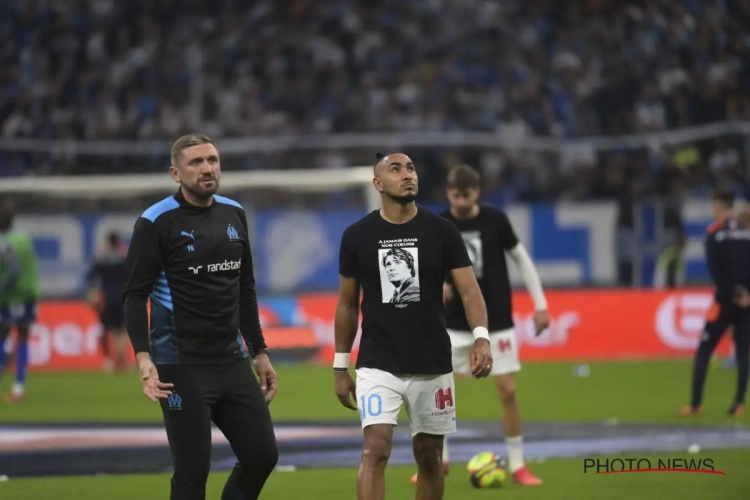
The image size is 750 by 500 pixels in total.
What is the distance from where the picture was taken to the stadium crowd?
82.0 feet

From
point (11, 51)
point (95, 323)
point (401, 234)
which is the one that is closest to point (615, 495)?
point (401, 234)

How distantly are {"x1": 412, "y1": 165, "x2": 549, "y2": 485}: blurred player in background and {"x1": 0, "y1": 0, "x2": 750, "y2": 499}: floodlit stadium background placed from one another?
287 cm

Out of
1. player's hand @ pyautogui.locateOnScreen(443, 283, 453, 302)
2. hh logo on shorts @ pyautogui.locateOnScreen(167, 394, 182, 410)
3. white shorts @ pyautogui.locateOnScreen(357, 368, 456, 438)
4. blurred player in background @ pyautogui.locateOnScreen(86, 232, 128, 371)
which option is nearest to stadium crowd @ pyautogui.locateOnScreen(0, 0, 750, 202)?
blurred player in background @ pyautogui.locateOnScreen(86, 232, 128, 371)

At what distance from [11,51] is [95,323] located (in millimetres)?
9224

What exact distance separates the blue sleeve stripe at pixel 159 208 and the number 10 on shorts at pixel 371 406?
165cm

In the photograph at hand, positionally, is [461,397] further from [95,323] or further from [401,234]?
Result: [401,234]

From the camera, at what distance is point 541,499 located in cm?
960

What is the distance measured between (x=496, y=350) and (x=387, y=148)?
1358 centimetres

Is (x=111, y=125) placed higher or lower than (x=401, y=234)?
higher

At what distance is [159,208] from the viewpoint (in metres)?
7.36

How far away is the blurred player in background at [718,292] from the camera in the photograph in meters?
14.8

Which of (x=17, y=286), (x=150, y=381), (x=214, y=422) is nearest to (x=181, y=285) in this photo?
(x=150, y=381)

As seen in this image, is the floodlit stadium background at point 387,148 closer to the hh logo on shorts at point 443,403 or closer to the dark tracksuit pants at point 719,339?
the dark tracksuit pants at point 719,339

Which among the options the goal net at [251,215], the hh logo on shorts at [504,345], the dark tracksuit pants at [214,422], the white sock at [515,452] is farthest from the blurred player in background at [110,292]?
the dark tracksuit pants at [214,422]
